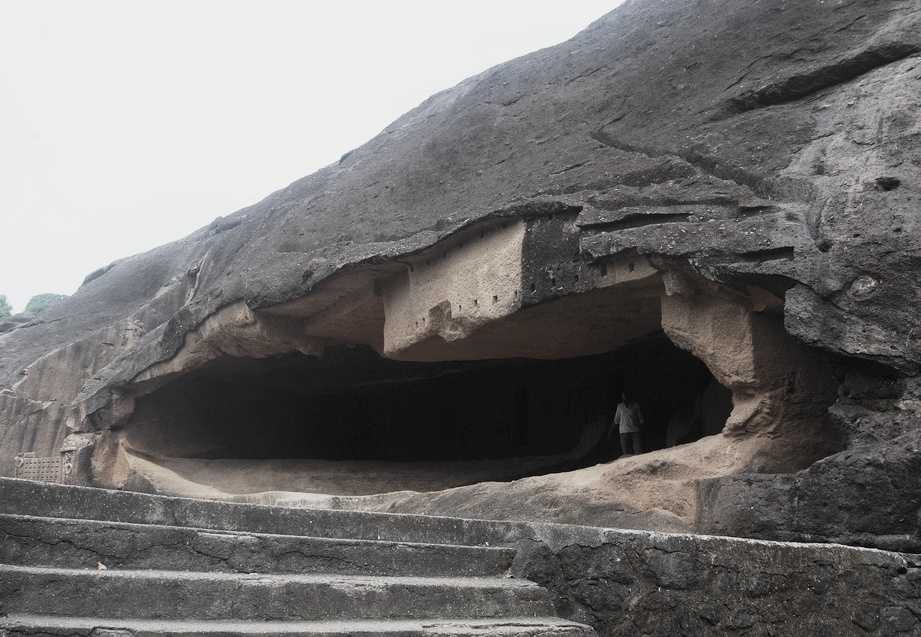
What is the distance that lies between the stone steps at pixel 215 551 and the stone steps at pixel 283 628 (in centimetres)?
34

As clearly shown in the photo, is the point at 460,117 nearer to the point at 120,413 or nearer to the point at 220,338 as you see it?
the point at 220,338

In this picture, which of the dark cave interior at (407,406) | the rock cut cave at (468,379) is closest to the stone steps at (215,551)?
the rock cut cave at (468,379)

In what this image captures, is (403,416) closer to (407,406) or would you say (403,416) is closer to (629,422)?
(407,406)

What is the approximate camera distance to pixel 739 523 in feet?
13.1

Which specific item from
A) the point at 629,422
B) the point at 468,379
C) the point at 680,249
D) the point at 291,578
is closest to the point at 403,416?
the point at 468,379

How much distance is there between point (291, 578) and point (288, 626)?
26 centimetres

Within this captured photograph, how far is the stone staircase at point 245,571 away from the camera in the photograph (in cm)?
231

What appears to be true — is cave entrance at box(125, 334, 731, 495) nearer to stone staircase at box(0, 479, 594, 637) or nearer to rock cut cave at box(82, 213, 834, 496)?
rock cut cave at box(82, 213, 834, 496)

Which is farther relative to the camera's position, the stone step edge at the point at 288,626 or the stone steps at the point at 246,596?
the stone steps at the point at 246,596

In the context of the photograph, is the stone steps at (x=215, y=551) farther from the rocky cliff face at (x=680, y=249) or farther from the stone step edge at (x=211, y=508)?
the rocky cliff face at (x=680, y=249)

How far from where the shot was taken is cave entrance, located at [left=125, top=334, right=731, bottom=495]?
827cm

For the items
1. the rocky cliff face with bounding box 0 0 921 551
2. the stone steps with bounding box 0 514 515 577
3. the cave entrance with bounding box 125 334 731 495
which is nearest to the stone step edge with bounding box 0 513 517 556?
the stone steps with bounding box 0 514 515 577

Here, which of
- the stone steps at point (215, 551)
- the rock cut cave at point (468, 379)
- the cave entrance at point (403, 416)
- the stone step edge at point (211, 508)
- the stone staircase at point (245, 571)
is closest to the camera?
the stone staircase at point (245, 571)

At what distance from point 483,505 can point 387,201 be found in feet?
10.3
